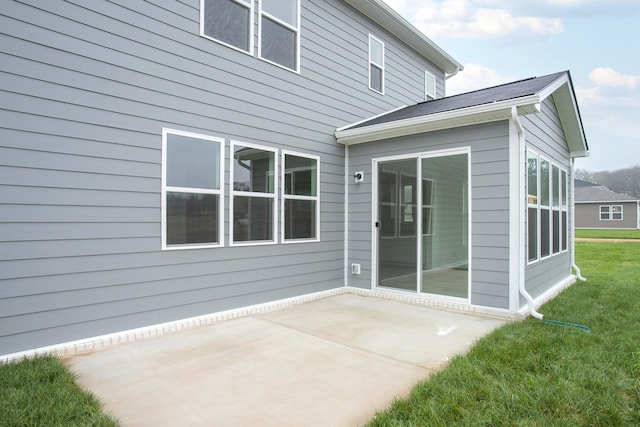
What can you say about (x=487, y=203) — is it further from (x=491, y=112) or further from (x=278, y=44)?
(x=278, y=44)

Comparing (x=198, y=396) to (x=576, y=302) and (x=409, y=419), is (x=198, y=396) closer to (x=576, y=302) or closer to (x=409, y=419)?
(x=409, y=419)

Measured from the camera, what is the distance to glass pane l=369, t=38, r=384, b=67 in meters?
7.15

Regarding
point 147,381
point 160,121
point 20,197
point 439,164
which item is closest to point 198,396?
point 147,381

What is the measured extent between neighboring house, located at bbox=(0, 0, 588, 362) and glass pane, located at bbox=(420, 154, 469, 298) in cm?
3

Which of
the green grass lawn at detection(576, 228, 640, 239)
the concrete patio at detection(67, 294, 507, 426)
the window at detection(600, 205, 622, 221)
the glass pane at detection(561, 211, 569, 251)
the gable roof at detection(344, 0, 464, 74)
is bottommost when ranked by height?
the concrete patio at detection(67, 294, 507, 426)

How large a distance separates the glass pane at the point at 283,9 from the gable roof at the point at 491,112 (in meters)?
1.79

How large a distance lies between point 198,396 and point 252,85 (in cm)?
381

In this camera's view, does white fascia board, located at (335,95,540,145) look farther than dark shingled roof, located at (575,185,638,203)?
No

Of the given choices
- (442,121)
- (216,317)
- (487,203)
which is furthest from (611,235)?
(216,317)

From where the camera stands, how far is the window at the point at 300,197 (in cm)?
537

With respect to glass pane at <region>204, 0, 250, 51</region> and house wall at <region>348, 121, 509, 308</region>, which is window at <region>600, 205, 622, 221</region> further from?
glass pane at <region>204, 0, 250, 51</region>

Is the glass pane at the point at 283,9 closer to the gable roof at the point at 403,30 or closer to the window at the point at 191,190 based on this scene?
the gable roof at the point at 403,30

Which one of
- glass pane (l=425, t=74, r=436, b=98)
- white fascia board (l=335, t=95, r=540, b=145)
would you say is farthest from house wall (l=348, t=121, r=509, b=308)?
glass pane (l=425, t=74, r=436, b=98)

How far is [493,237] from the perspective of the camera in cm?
468
